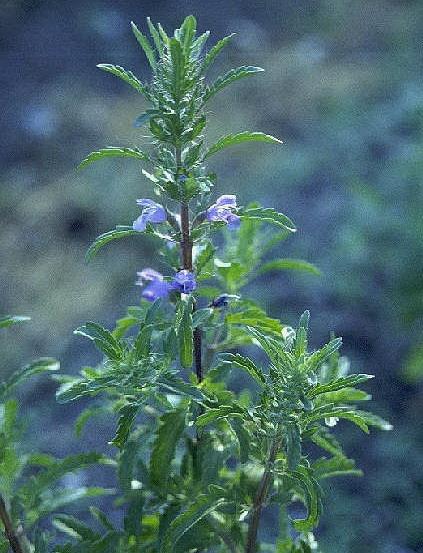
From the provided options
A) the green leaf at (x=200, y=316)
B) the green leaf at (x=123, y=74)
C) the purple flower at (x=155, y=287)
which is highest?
the green leaf at (x=123, y=74)

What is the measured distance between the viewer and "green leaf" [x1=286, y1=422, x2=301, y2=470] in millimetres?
1136

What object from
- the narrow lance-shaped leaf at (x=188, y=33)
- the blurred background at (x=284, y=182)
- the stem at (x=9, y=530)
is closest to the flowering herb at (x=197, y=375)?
the narrow lance-shaped leaf at (x=188, y=33)

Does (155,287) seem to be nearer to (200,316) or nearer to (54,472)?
(200,316)

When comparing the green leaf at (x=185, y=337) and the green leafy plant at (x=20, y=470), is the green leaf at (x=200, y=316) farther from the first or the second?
the green leafy plant at (x=20, y=470)

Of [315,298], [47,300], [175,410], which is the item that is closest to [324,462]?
[175,410]

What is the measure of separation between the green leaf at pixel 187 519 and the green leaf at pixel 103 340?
0.27m

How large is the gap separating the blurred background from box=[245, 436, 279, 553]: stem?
0.98m

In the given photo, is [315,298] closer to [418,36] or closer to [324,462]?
[324,462]

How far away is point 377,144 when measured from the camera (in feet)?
12.5

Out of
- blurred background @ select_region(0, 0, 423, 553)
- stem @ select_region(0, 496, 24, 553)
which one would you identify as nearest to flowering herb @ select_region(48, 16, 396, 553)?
stem @ select_region(0, 496, 24, 553)

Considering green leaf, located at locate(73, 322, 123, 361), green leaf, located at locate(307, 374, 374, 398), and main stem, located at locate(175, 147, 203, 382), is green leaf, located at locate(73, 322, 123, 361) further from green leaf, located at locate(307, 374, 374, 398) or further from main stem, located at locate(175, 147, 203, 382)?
green leaf, located at locate(307, 374, 374, 398)

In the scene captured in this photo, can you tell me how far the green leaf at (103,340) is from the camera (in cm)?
126

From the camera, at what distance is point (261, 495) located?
1.36 m

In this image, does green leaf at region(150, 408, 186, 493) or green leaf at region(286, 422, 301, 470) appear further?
green leaf at region(150, 408, 186, 493)
